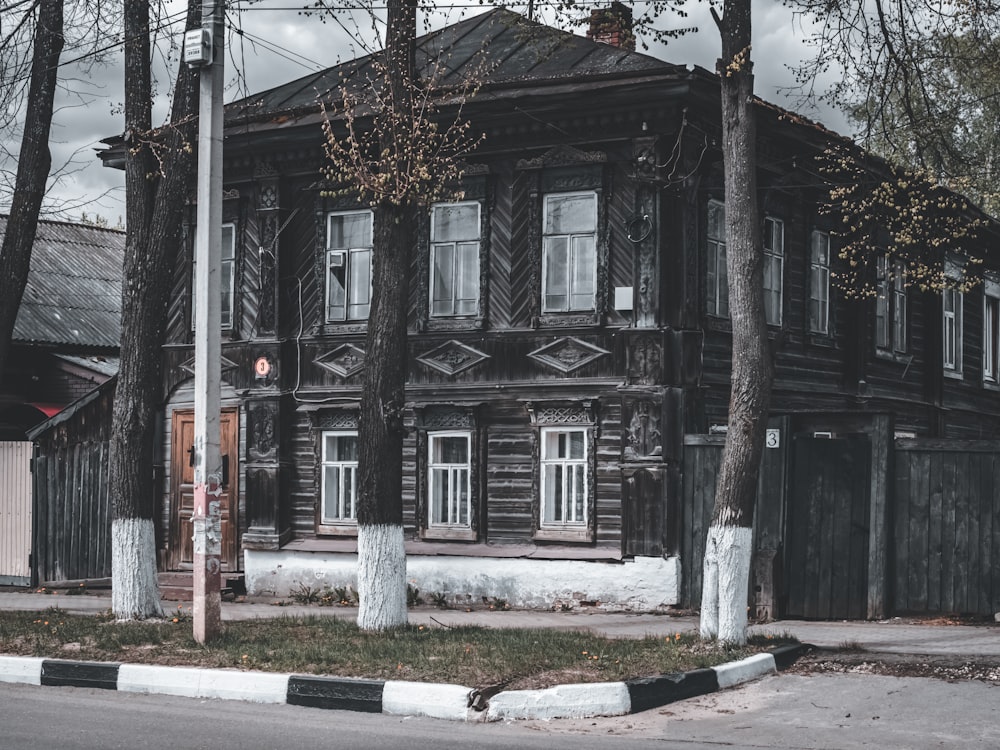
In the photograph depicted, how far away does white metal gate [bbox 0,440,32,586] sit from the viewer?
20625 millimetres

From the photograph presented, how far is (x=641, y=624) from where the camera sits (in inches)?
593

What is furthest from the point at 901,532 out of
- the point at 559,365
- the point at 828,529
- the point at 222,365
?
the point at 222,365

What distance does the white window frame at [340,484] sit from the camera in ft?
63.0

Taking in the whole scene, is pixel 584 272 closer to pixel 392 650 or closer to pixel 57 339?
pixel 392 650

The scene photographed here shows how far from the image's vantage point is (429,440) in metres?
18.6

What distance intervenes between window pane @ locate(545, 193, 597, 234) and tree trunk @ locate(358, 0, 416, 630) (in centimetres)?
495

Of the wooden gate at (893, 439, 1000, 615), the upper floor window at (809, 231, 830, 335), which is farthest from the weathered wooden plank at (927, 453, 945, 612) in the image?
the upper floor window at (809, 231, 830, 335)

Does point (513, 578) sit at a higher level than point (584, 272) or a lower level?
lower

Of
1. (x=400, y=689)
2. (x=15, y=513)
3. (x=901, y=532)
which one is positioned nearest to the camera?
(x=400, y=689)

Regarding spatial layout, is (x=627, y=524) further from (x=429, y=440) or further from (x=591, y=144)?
(x=591, y=144)

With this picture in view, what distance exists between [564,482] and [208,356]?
6.76 meters

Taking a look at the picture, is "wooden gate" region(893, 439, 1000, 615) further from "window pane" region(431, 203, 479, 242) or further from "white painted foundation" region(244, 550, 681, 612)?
"window pane" region(431, 203, 479, 242)

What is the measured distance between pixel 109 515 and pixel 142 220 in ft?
24.2

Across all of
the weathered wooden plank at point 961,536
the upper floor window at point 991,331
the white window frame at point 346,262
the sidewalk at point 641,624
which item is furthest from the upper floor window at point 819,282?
the upper floor window at point 991,331
